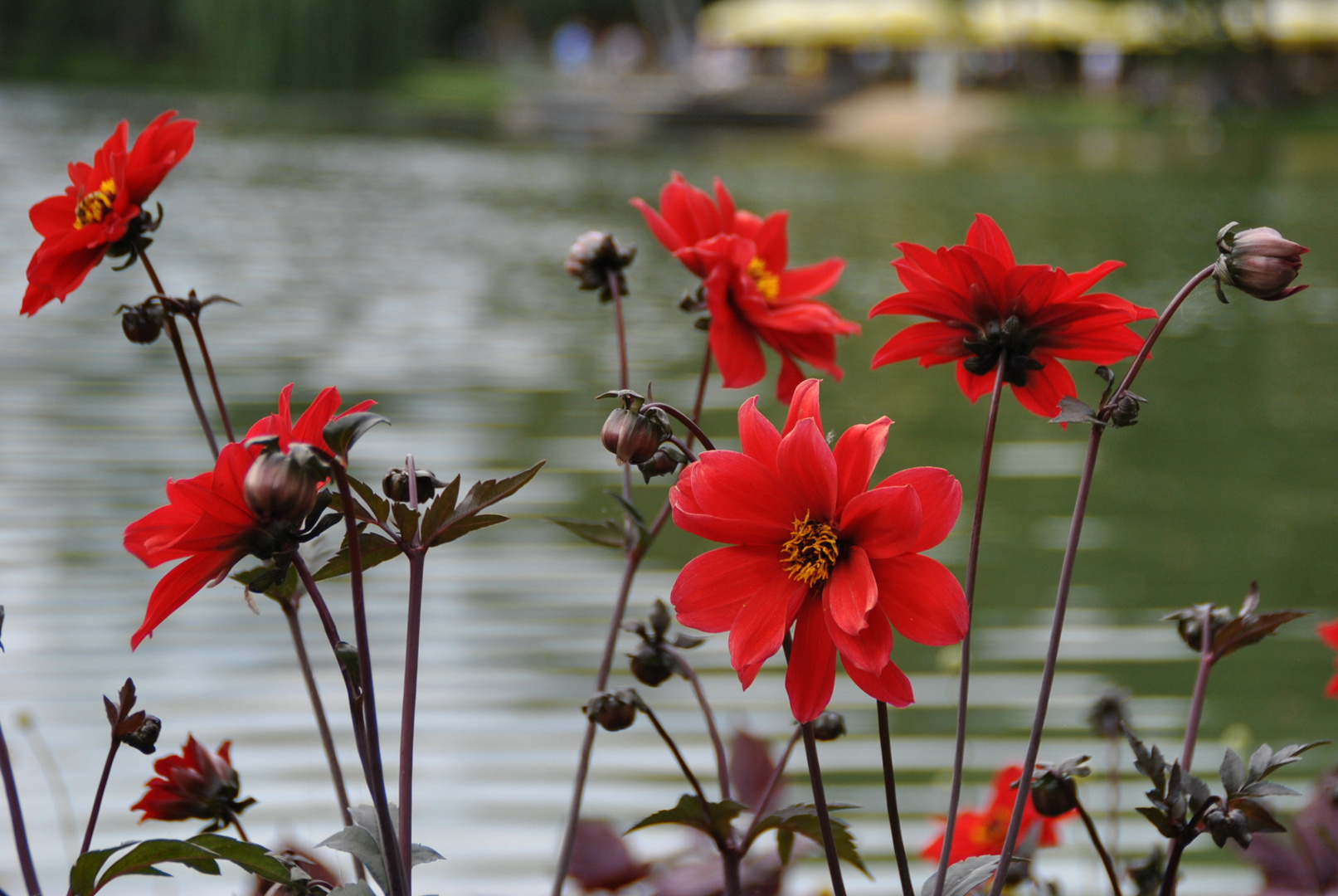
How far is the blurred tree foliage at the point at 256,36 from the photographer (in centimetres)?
1789

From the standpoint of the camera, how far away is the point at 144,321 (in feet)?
2.63

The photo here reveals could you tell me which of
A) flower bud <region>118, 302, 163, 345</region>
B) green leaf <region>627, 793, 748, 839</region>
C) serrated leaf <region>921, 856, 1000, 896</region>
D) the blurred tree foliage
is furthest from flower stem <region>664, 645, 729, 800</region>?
the blurred tree foliage

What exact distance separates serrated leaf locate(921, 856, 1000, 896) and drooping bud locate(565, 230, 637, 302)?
0.44 meters

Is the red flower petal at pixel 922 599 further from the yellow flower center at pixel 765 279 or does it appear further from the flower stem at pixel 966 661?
the yellow flower center at pixel 765 279

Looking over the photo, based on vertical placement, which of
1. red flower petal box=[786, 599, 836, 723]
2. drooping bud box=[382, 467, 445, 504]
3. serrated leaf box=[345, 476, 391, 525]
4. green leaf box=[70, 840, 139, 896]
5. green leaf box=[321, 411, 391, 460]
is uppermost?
drooping bud box=[382, 467, 445, 504]

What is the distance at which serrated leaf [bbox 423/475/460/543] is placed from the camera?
1.98 ft

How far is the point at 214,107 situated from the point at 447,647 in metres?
18.8

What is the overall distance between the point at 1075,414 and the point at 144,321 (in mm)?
535

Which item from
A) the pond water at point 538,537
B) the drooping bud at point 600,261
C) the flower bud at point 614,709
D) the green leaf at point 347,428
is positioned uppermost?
the pond water at point 538,537

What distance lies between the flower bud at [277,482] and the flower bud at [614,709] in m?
0.28

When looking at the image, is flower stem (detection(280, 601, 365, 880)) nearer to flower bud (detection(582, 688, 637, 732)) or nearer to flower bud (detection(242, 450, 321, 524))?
flower bud (detection(582, 688, 637, 732))

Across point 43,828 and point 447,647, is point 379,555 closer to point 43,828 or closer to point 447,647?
point 43,828

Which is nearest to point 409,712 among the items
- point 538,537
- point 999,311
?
point 999,311

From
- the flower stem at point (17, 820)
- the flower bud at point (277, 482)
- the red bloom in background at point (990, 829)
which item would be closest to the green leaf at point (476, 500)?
the flower bud at point (277, 482)
